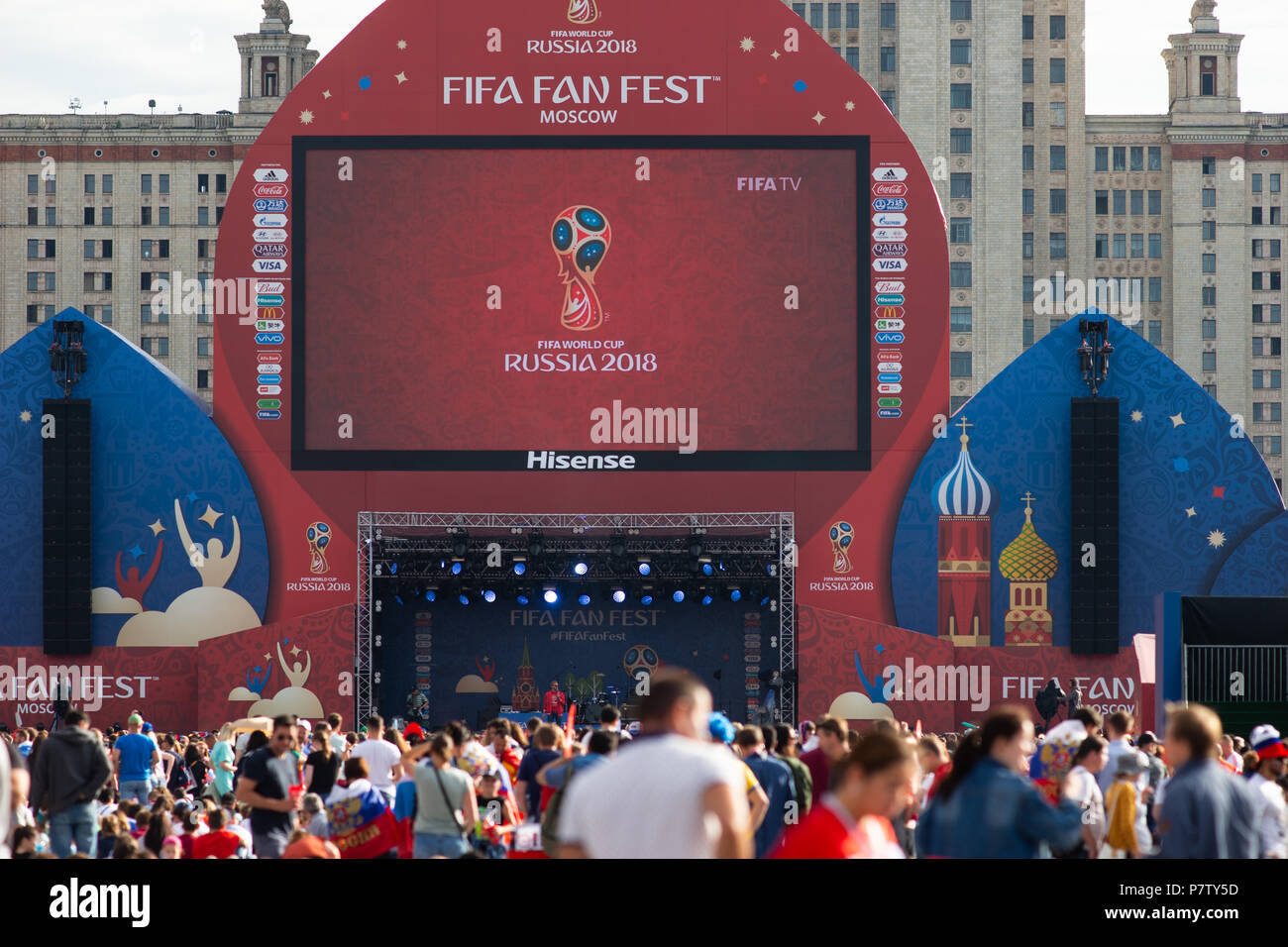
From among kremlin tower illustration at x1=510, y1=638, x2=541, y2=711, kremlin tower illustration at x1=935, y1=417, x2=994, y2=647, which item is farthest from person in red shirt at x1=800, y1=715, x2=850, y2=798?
kremlin tower illustration at x1=510, y1=638, x2=541, y2=711

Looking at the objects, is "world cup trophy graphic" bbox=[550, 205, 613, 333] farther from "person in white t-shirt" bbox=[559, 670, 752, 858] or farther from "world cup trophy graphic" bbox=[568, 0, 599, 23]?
"person in white t-shirt" bbox=[559, 670, 752, 858]

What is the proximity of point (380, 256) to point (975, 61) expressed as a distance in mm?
48249

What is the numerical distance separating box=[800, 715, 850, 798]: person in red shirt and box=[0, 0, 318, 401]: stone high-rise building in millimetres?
72970

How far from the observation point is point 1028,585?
95.4ft

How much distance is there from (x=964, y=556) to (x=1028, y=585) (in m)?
1.16

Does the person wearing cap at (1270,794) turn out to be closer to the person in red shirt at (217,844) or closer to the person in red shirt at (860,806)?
the person in red shirt at (860,806)

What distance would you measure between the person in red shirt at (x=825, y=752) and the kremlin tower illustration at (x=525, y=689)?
19.8 m

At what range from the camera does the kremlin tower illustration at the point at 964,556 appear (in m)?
29.1

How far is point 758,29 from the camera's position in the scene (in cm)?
3025

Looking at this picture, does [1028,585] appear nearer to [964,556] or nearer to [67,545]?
[964,556]

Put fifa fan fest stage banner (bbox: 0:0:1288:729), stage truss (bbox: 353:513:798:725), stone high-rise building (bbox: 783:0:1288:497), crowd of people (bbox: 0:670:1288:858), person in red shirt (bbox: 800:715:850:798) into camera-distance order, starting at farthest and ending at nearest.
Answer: stone high-rise building (bbox: 783:0:1288:497) < fifa fan fest stage banner (bbox: 0:0:1288:729) < stage truss (bbox: 353:513:798:725) < person in red shirt (bbox: 800:715:850:798) < crowd of people (bbox: 0:670:1288:858)

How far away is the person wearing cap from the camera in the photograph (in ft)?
25.2
